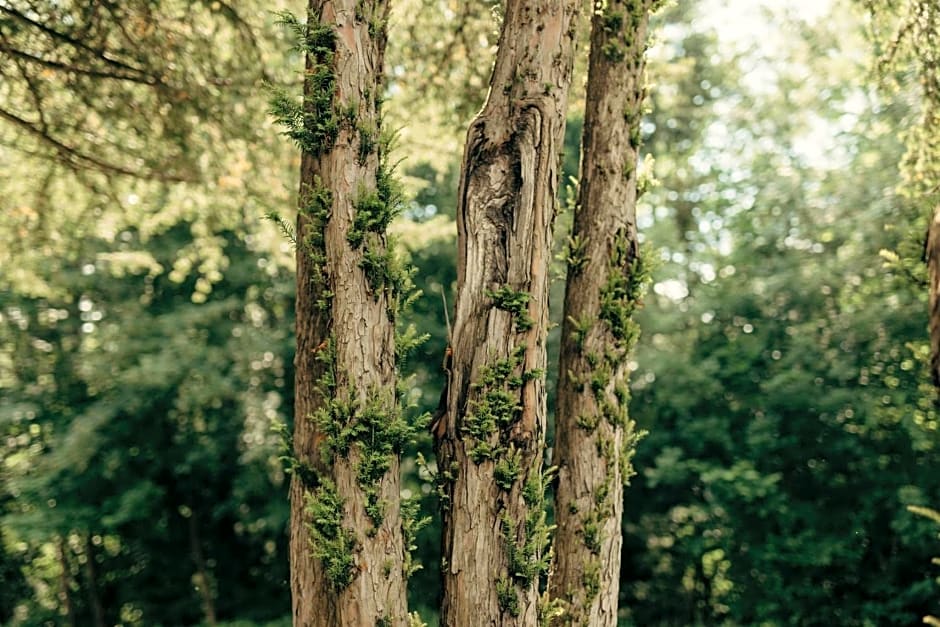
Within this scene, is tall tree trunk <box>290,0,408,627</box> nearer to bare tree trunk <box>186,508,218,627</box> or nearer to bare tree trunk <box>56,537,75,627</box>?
bare tree trunk <box>186,508,218,627</box>

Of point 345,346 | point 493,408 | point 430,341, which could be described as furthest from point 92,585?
point 493,408

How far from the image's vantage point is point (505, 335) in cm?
322

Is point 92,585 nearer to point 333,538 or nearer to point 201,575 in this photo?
point 201,575

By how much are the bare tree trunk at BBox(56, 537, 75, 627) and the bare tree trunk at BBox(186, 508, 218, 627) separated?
7.00 ft

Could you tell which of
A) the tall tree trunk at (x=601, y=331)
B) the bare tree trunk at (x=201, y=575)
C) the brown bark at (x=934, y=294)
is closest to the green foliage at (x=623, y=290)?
the tall tree trunk at (x=601, y=331)

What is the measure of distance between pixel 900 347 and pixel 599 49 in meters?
8.05

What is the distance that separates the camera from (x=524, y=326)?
3.22 m

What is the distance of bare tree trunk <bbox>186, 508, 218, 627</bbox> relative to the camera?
13.8m

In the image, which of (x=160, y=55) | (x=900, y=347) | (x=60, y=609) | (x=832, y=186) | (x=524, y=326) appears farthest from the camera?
(x=60, y=609)

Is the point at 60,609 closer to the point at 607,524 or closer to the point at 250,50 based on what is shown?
the point at 250,50

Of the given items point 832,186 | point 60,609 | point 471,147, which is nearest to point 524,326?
point 471,147

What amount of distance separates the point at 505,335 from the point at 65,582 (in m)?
13.9

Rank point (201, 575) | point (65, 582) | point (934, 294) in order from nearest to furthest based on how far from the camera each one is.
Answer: point (934, 294) < point (65, 582) < point (201, 575)

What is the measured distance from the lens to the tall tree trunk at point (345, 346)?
302cm
